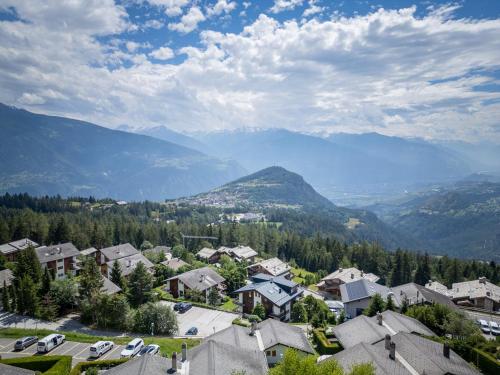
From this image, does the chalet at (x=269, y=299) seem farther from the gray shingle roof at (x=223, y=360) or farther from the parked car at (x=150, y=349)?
the gray shingle roof at (x=223, y=360)

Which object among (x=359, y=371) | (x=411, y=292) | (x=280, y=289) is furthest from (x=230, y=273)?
(x=359, y=371)

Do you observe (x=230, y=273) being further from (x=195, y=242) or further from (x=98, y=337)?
(x=195, y=242)

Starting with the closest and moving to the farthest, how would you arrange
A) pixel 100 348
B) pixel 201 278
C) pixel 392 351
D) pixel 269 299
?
pixel 392 351, pixel 100 348, pixel 269 299, pixel 201 278

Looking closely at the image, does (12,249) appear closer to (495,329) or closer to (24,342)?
(24,342)

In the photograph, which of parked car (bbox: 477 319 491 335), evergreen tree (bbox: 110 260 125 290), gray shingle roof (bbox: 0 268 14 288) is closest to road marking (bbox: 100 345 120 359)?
evergreen tree (bbox: 110 260 125 290)

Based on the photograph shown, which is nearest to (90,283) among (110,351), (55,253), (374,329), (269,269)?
(110,351)

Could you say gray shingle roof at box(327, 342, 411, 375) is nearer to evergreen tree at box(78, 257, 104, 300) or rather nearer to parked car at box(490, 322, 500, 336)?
parked car at box(490, 322, 500, 336)

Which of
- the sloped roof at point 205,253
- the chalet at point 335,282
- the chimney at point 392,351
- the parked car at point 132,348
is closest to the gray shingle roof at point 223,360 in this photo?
the parked car at point 132,348
